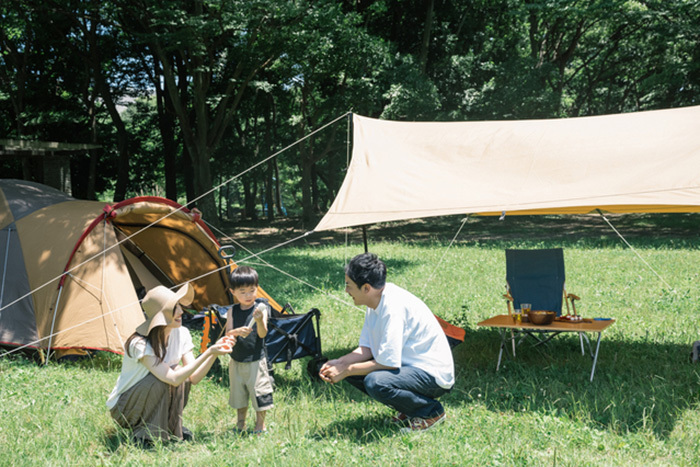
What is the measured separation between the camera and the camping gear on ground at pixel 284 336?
4363mm

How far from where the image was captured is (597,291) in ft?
25.3

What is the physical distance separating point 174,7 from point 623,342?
1021cm

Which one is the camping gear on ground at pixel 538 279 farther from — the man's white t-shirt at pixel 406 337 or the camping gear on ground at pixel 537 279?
the man's white t-shirt at pixel 406 337

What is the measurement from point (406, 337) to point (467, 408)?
0.87 meters

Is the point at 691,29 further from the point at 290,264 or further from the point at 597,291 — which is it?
the point at 290,264

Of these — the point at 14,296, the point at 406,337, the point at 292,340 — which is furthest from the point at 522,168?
the point at 14,296

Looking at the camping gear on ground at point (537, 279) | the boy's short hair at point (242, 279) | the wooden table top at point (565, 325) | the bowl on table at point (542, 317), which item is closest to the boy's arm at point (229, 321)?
the boy's short hair at point (242, 279)

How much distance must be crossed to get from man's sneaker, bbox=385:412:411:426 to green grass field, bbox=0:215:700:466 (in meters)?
0.09

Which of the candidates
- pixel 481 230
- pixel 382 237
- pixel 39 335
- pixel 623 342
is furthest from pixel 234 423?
pixel 481 230

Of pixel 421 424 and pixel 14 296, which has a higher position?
pixel 14 296

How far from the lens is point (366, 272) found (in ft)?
10.5

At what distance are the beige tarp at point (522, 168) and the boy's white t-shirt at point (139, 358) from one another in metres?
1.42

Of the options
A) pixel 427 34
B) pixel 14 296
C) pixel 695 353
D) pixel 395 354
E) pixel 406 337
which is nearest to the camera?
pixel 395 354

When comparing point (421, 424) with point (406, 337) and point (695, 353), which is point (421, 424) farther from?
point (695, 353)
